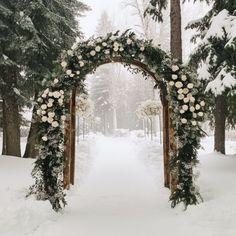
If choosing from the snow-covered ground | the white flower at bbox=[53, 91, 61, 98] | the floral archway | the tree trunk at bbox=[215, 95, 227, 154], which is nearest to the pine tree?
the tree trunk at bbox=[215, 95, 227, 154]

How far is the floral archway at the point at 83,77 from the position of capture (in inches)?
293

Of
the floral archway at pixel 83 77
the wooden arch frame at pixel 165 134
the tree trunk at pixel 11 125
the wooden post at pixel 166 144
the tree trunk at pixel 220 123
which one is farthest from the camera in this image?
the tree trunk at pixel 220 123

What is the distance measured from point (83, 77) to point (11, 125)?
211 inches

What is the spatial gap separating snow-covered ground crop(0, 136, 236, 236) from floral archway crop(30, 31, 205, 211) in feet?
1.43

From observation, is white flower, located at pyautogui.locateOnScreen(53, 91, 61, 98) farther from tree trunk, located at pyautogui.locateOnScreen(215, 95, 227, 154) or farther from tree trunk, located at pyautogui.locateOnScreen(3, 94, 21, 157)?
tree trunk, located at pyautogui.locateOnScreen(215, 95, 227, 154)

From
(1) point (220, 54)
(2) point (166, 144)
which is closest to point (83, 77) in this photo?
(2) point (166, 144)

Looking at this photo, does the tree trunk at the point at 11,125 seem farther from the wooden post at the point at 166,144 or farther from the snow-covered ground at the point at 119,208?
the wooden post at the point at 166,144

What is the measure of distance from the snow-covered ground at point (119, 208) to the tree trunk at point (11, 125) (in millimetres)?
1055

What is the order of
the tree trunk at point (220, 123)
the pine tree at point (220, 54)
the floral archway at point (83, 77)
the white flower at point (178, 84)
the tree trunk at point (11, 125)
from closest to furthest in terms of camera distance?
the floral archway at point (83, 77) < the white flower at point (178, 84) < the pine tree at point (220, 54) < the tree trunk at point (11, 125) < the tree trunk at point (220, 123)

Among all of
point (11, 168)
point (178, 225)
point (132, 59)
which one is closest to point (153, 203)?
point (178, 225)

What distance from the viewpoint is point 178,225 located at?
249 inches

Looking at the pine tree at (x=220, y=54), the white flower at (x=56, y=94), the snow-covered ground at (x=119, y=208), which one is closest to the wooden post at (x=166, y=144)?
the snow-covered ground at (x=119, y=208)

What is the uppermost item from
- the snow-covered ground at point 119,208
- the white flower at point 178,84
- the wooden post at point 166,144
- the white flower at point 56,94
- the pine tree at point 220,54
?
the pine tree at point 220,54

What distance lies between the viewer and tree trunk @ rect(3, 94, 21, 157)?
12.3 metres
